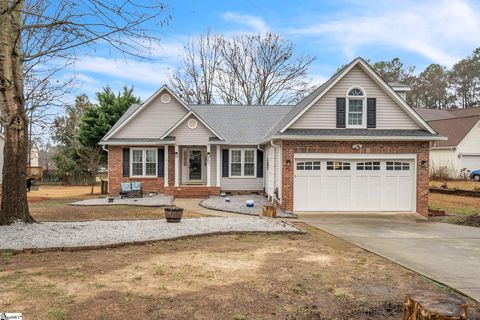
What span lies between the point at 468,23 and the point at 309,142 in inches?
320

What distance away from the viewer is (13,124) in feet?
31.0

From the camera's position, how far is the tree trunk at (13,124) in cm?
927

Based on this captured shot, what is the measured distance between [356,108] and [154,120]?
11194mm

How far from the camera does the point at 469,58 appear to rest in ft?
167

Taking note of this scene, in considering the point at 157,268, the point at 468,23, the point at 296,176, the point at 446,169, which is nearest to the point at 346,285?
the point at 157,268

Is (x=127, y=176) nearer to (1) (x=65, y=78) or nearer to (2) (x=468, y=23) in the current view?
(1) (x=65, y=78)

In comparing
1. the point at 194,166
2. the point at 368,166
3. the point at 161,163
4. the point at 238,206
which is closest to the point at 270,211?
the point at 238,206

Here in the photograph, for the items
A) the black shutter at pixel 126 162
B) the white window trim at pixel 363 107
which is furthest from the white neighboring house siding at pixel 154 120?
the white window trim at pixel 363 107

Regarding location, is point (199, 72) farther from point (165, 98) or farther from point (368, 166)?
point (368, 166)

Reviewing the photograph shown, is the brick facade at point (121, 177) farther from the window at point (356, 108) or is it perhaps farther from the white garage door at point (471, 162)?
the white garage door at point (471, 162)

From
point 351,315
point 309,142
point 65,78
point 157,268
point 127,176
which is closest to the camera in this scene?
point 351,315

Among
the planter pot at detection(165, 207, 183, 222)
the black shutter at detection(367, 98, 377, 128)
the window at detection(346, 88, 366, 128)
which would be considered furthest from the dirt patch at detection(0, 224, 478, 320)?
the black shutter at detection(367, 98, 377, 128)

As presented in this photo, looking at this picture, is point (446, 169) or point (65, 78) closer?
point (65, 78)

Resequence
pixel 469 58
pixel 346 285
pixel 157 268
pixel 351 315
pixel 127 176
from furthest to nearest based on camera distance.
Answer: pixel 469 58 → pixel 127 176 → pixel 157 268 → pixel 346 285 → pixel 351 315
